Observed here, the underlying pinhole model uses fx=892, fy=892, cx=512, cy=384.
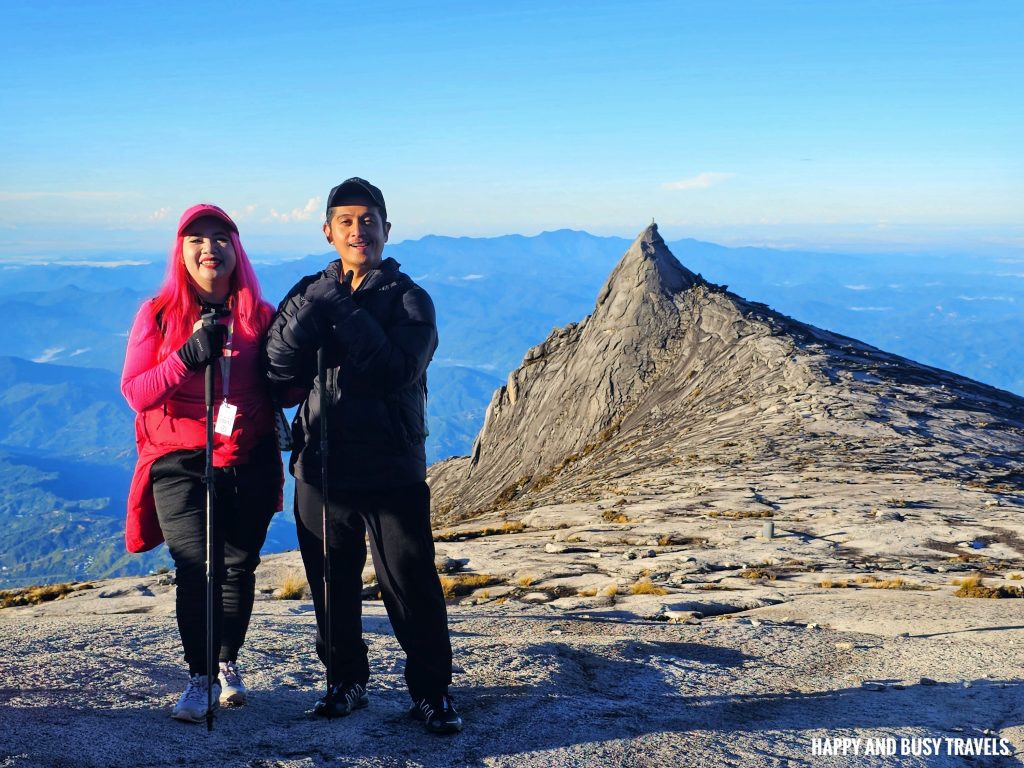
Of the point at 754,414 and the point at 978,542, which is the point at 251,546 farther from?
the point at 754,414

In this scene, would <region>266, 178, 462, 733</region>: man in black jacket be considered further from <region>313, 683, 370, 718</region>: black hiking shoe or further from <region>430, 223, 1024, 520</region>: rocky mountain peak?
<region>430, 223, 1024, 520</region>: rocky mountain peak

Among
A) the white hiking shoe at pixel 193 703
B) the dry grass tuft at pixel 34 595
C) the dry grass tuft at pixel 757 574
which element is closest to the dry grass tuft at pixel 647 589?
the dry grass tuft at pixel 757 574

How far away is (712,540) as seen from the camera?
1567 centimetres

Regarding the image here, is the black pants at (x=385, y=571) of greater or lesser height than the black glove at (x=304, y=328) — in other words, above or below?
below

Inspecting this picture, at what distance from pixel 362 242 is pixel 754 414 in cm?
2248

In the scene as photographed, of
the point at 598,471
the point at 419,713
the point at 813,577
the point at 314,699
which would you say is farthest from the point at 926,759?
the point at 598,471

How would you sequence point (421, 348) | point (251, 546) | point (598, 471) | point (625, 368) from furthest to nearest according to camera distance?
point (625, 368) < point (598, 471) < point (251, 546) < point (421, 348)

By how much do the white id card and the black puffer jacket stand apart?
0.36m

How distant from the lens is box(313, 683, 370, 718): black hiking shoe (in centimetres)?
625

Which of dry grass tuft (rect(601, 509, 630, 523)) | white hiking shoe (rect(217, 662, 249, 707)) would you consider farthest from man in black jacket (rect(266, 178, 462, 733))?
dry grass tuft (rect(601, 509, 630, 523))

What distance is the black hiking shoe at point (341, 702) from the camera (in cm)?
625

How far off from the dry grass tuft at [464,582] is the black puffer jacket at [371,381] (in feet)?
23.8

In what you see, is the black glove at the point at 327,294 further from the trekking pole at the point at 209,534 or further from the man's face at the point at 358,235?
the trekking pole at the point at 209,534

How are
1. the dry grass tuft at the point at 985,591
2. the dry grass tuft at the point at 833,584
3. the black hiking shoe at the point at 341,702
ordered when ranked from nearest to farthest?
the black hiking shoe at the point at 341,702
the dry grass tuft at the point at 985,591
the dry grass tuft at the point at 833,584
